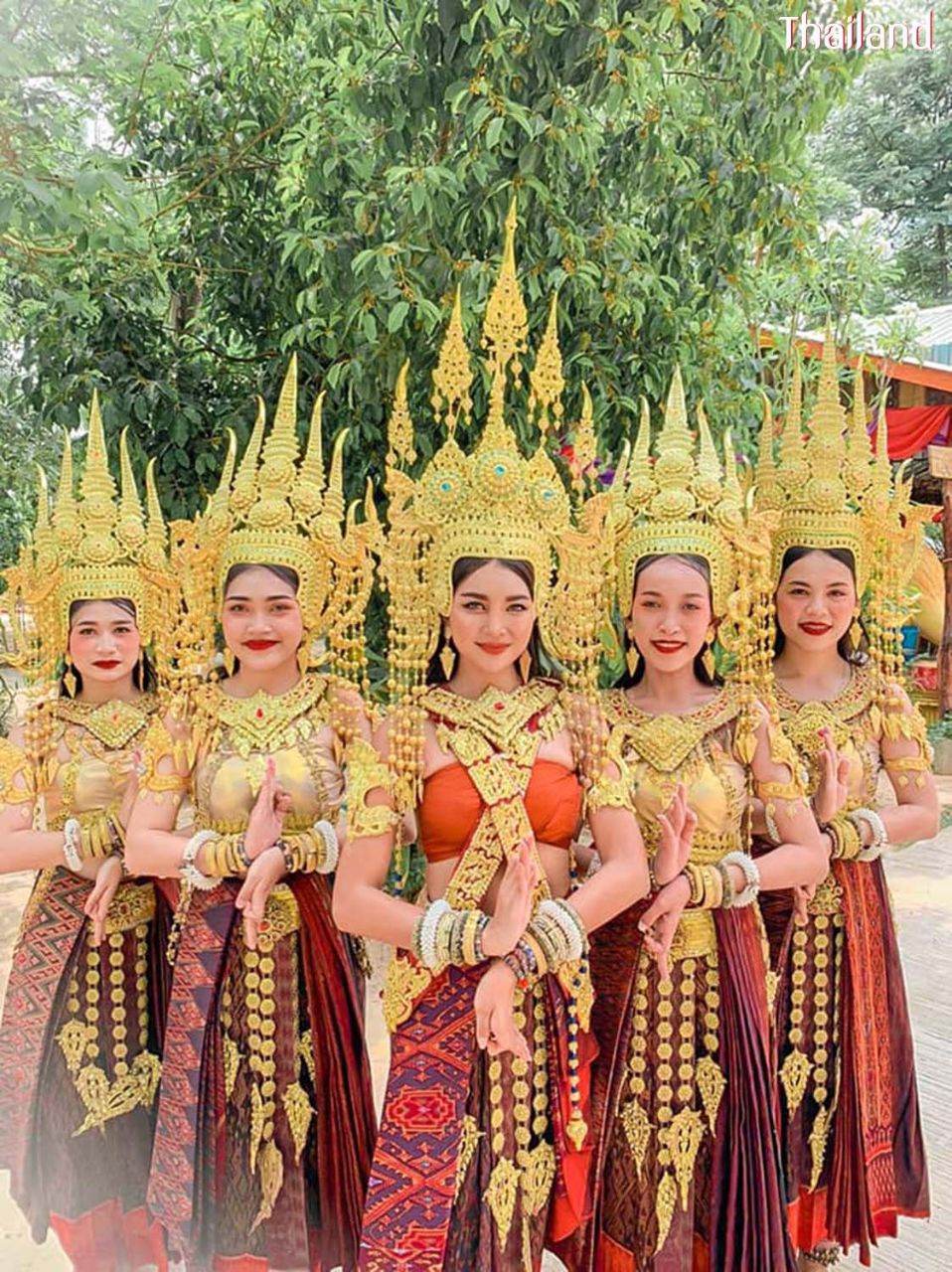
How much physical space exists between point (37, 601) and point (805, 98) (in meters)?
3.19

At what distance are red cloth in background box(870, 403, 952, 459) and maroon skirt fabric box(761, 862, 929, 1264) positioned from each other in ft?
30.7

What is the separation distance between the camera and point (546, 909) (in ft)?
6.81

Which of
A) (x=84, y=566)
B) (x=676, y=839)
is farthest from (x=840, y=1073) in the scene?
(x=84, y=566)

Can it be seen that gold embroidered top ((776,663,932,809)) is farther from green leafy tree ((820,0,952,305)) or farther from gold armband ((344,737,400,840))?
green leafy tree ((820,0,952,305))

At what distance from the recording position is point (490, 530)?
2217mm

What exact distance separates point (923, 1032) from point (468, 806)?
322cm

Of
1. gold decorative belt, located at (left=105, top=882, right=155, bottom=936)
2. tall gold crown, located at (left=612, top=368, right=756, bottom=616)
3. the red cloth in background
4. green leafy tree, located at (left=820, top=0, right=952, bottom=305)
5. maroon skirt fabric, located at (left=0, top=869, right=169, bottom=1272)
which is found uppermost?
green leafy tree, located at (left=820, top=0, right=952, bottom=305)

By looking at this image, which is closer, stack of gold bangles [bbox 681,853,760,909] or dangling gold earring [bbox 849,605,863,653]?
stack of gold bangles [bbox 681,853,760,909]

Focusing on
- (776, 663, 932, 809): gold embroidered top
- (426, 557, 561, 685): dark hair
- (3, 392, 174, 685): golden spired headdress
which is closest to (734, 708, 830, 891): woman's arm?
(776, 663, 932, 809): gold embroidered top

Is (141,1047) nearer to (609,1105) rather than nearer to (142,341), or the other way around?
(609,1105)

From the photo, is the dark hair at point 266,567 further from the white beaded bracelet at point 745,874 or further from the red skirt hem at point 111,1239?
the red skirt hem at point 111,1239

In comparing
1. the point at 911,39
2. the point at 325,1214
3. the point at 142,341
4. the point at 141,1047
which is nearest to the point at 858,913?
the point at 325,1214

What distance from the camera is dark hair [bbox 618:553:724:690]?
2.35m

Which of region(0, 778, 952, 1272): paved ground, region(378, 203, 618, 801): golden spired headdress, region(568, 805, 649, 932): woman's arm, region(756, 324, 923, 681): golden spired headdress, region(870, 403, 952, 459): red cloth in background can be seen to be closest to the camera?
region(568, 805, 649, 932): woman's arm
